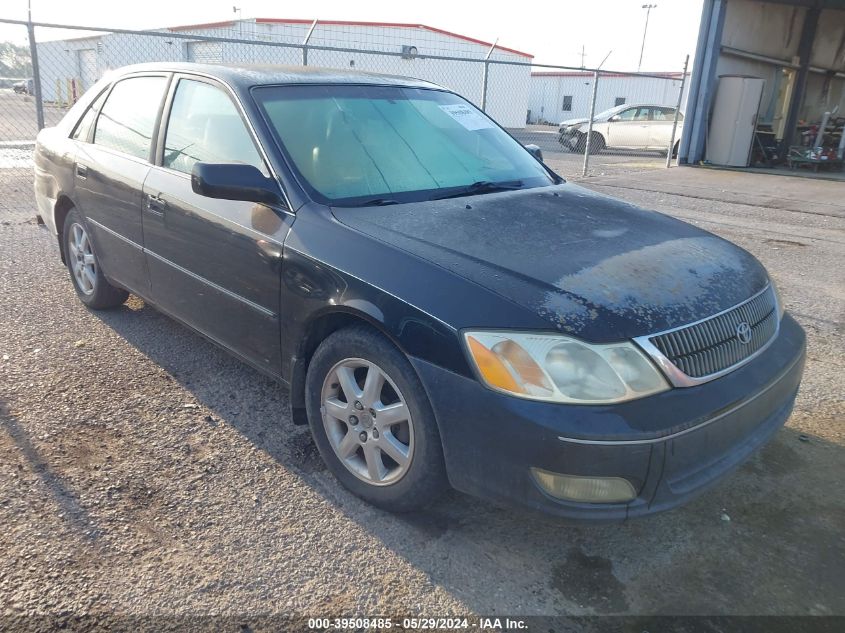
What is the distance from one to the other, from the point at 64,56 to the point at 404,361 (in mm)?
37025

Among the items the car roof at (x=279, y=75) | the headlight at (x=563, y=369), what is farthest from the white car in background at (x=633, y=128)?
the headlight at (x=563, y=369)

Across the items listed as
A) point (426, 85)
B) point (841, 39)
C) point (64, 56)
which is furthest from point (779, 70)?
point (64, 56)

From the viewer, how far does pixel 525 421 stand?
2.03m

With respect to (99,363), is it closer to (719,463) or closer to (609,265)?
(609,265)

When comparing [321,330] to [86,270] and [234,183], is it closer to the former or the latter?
[234,183]

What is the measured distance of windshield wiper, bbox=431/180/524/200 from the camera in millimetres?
3124

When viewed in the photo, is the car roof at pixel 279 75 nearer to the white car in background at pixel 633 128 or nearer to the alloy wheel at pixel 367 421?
the alloy wheel at pixel 367 421

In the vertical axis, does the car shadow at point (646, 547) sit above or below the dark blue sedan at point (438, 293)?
below

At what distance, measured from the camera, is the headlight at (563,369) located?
2047mm

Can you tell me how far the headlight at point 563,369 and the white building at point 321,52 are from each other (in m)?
21.2

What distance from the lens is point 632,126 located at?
19.8 metres

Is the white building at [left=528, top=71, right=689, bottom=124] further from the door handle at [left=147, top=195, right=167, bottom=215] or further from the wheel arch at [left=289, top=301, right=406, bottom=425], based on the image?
the wheel arch at [left=289, top=301, right=406, bottom=425]

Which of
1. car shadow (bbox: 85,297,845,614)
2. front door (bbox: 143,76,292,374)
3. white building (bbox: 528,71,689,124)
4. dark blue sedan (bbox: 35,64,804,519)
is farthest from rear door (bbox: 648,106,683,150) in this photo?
front door (bbox: 143,76,292,374)

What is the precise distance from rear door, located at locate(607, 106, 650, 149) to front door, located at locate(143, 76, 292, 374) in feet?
60.1
